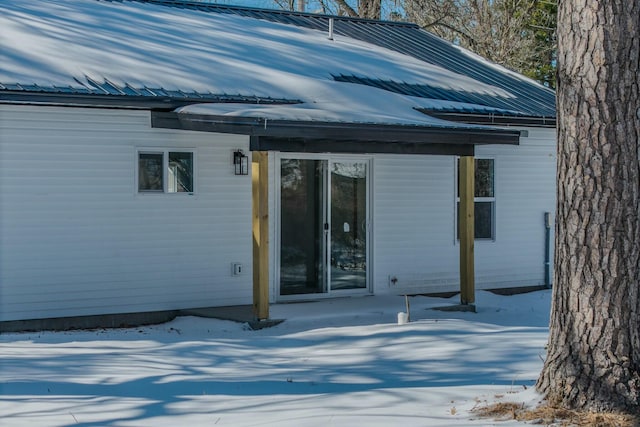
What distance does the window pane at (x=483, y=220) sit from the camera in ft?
50.6

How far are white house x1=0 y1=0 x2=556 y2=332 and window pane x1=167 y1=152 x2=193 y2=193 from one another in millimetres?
23

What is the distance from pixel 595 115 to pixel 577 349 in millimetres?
1580

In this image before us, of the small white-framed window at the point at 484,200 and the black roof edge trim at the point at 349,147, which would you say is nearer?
the black roof edge trim at the point at 349,147

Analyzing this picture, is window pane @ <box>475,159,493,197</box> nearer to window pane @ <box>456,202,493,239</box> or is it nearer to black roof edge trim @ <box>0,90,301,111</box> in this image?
window pane @ <box>456,202,493,239</box>

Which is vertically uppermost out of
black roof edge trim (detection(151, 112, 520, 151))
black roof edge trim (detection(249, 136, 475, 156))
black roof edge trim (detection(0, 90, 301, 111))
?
black roof edge trim (detection(0, 90, 301, 111))

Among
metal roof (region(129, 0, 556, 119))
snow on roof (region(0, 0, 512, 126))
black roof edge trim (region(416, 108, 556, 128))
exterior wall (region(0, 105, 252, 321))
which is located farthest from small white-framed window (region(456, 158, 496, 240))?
exterior wall (region(0, 105, 252, 321))

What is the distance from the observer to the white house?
11523 mm

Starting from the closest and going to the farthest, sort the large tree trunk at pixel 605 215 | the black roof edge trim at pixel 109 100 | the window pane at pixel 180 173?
the large tree trunk at pixel 605 215, the black roof edge trim at pixel 109 100, the window pane at pixel 180 173

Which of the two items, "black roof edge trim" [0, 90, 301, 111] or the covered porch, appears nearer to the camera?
"black roof edge trim" [0, 90, 301, 111]

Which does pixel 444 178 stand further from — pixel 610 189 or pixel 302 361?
pixel 610 189

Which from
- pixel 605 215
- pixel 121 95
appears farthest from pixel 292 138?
pixel 605 215

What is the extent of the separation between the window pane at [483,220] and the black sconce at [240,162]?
4.21m

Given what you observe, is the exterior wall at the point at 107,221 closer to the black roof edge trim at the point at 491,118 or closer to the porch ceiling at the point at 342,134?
the porch ceiling at the point at 342,134

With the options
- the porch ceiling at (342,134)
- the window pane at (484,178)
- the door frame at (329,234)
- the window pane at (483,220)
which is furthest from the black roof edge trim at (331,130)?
the window pane at (483,220)
